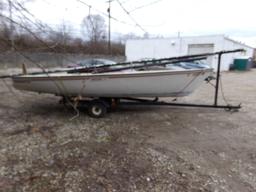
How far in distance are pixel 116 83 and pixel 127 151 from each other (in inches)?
63.1

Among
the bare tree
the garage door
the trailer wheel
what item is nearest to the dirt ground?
the trailer wheel

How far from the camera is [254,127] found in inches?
155

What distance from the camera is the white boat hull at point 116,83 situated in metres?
4.06

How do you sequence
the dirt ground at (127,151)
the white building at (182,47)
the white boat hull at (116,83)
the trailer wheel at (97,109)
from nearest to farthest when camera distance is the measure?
the dirt ground at (127,151) < the white boat hull at (116,83) < the trailer wheel at (97,109) < the white building at (182,47)

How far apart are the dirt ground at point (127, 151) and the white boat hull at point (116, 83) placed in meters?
0.52

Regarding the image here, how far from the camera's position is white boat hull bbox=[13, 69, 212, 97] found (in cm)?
406

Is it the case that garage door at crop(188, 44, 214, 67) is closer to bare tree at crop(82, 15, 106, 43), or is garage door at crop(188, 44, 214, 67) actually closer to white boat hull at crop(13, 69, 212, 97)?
bare tree at crop(82, 15, 106, 43)

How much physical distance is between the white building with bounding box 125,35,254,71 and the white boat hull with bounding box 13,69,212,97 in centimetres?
1378

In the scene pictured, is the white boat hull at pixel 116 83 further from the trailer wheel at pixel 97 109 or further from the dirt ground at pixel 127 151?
the dirt ground at pixel 127 151

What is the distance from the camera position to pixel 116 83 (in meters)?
Answer: 4.10

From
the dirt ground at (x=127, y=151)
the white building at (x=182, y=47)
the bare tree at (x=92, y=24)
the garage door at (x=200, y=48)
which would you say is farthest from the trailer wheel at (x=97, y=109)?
the garage door at (x=200, y=48)

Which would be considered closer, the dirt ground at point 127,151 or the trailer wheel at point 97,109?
the dirt ground at point 127,151

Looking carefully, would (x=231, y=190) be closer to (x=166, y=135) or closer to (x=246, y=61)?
(x=166, y=135)

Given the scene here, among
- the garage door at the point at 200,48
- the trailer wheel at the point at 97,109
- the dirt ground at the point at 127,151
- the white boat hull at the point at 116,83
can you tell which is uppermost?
the garage door at the point at 200,48
